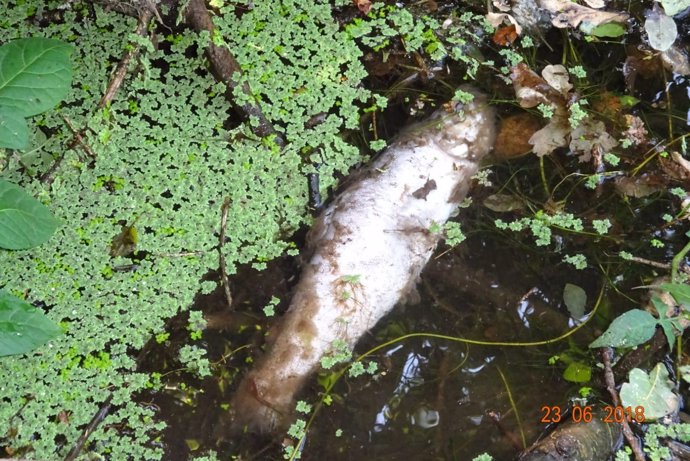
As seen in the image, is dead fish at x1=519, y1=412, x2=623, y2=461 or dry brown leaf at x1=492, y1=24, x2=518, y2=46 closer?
dead fish at x1=519, y1=412, x2=623, y2=461

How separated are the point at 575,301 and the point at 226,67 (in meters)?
1.47

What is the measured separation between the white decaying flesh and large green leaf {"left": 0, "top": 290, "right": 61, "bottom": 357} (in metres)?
0.57

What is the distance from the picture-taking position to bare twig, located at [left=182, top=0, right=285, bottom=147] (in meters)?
2.23

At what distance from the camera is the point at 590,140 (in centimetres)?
234

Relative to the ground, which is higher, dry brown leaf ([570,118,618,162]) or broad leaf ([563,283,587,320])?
dry brown leaf ([570,118,618,162])

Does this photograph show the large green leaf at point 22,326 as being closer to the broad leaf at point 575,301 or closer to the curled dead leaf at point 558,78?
the broad leaf at point 575,301

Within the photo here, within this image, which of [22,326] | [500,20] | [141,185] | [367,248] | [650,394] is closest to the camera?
[22,326]

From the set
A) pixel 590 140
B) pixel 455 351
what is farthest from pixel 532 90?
pixel 455 351

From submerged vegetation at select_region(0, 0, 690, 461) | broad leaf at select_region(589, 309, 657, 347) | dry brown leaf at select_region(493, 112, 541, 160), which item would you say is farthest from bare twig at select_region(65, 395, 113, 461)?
dry brown leaf at select_region(493, 112, 541, 160)

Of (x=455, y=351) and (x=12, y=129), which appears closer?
(x=12, y=129)

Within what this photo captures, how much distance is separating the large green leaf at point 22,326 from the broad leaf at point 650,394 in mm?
1619

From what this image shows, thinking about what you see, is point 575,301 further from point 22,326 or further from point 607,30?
point 22,326

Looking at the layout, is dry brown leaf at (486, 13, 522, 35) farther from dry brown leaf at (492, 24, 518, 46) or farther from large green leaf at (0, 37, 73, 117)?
large green leaf at (0, 37, 73, 117)
